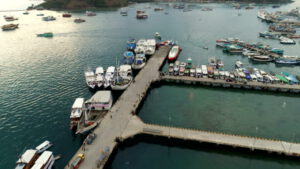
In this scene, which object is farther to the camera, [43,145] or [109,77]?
[109,77]

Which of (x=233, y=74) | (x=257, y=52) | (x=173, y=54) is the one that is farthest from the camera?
(x=257, y=52)

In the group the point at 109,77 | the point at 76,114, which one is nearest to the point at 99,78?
the point at 109,77

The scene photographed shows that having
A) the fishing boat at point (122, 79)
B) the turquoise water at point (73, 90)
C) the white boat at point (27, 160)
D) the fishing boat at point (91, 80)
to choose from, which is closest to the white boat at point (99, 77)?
the fishing boat at point (91, 80)

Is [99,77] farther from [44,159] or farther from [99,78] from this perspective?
[44,159]

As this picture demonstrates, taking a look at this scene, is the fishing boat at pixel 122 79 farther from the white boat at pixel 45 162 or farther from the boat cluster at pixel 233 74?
the white boat at pixel 45 162

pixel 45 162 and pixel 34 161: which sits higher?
pixel 45 162

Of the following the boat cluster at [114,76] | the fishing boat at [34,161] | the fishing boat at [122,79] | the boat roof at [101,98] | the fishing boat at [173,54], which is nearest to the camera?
the fishing boat at [34,161]

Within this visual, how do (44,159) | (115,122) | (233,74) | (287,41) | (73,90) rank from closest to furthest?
(44,159) → (115,122) → (73,90) → (233,74) → (287,41)

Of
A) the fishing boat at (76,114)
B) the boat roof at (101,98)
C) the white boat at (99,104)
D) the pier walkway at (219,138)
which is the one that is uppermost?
the boat roof at (101,98)
